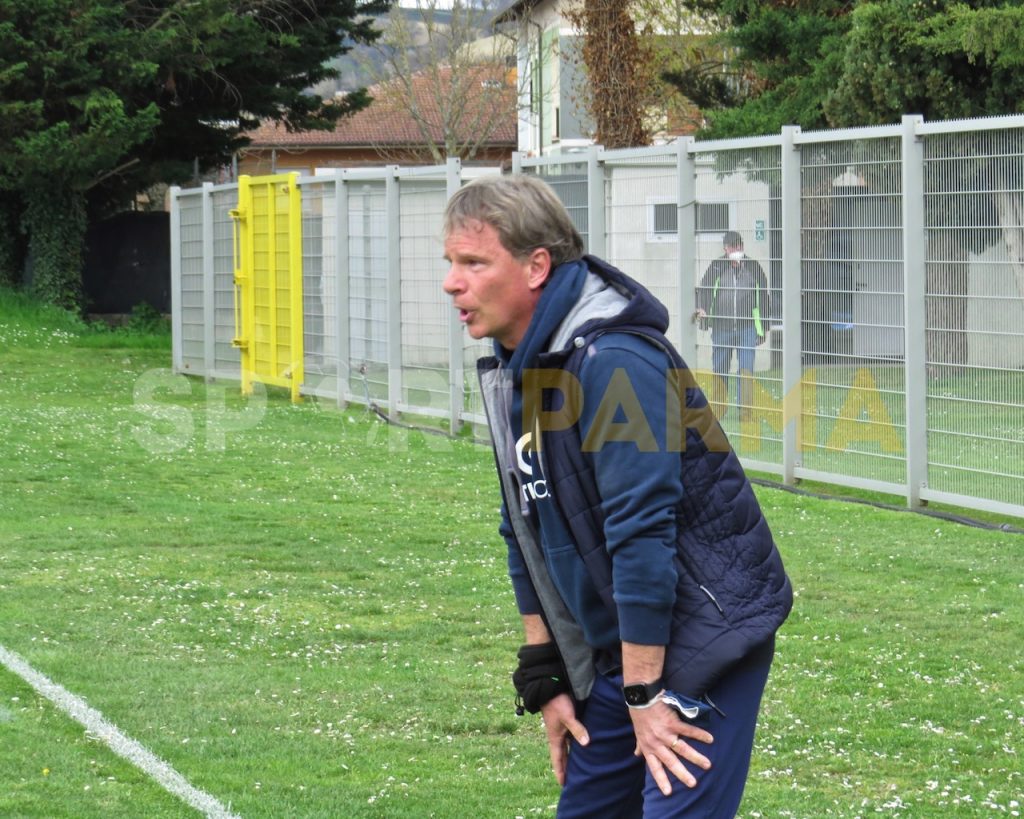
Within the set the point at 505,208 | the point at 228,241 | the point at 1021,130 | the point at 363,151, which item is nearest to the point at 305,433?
the point at 228,241

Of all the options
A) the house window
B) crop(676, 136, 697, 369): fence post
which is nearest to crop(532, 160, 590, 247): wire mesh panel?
the house window

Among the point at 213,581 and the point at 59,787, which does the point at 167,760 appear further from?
the point at 213,581

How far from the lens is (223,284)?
2212 centimetres

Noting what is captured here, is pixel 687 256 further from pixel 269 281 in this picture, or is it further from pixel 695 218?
pixel 269 281

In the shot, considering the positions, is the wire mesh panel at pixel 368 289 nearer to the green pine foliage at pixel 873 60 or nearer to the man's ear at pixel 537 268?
the green pine foliage at pixel 873 60

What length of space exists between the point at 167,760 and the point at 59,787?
1.36ft

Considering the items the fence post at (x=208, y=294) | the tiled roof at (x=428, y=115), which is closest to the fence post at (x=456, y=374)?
the fence post at (x=208, y=294)

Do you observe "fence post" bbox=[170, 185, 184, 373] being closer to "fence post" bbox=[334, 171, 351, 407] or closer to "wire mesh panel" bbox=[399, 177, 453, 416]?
"fence post" bbox=[334, 171, 351, 407]

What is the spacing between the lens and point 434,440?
52.2ft

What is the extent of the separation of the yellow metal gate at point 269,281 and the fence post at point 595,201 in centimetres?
572

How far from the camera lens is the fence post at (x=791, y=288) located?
12227mm

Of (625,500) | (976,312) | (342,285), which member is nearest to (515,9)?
(342,285)

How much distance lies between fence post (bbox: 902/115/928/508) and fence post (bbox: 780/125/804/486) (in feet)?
3.88

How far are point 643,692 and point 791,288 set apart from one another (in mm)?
9386
